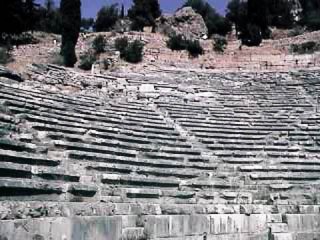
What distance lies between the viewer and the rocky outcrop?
37.3 metres

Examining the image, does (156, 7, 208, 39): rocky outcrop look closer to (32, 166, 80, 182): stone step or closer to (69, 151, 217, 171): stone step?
(69, 151, 217, 171): stone step

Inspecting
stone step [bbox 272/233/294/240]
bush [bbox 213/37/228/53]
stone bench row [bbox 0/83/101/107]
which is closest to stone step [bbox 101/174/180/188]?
stone step [bbox 272/233/294/240]

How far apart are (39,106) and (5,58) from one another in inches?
468

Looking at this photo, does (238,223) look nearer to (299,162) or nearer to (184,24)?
(299,162)

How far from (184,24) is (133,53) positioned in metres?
13.1

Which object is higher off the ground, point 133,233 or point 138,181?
point 138,181

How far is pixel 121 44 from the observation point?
2728 cm

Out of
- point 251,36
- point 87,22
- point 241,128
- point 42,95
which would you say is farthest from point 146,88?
point 87,22

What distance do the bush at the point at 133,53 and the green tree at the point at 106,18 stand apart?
79.3 ft

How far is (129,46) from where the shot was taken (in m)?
26.2

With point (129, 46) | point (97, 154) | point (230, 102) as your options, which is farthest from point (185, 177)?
point (129, 46)

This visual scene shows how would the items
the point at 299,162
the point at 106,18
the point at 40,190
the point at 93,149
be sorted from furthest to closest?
the point at 106,18 → the point at 299,162 → the point at 93,149 → the point at 40,190

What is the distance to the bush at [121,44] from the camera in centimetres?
2670

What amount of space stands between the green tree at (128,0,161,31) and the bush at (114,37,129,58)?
456 inches
